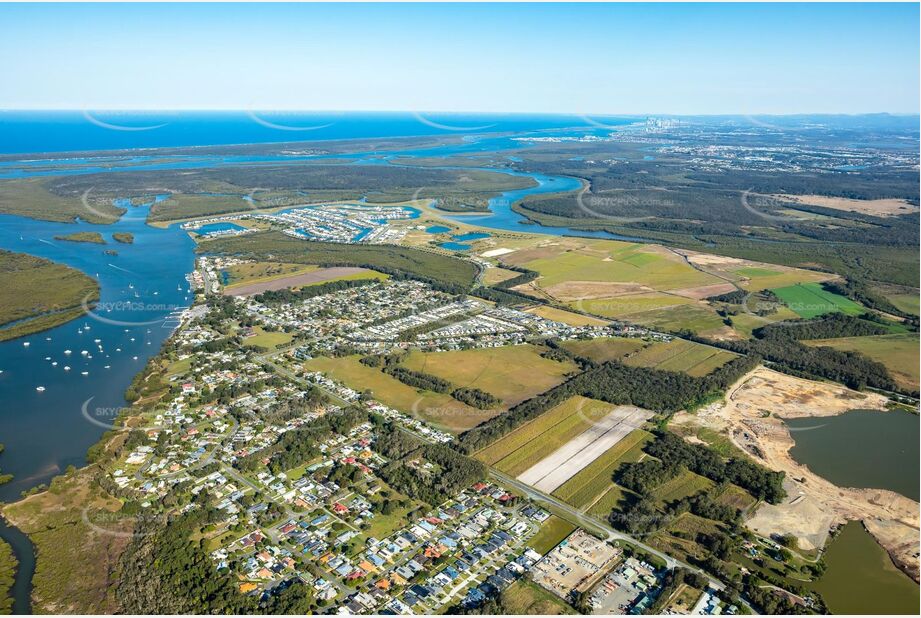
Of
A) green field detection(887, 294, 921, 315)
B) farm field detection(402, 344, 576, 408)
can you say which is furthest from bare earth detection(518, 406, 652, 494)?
green field detection(887, 294, 921, 315)

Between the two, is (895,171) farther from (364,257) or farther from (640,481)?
(640,481)

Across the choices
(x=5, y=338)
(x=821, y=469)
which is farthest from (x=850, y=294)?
(x=5, y=338)

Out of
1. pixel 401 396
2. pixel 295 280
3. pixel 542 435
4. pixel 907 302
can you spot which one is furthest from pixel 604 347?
pixel 907 302

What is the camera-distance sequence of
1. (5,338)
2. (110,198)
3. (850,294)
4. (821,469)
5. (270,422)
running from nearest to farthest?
(821,469)
(270,422)
(5,338)
(850,294)
(110,198)

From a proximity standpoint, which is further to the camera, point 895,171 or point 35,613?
point 895,171

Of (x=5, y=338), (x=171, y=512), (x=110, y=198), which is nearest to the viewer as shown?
(x=171, y=512)

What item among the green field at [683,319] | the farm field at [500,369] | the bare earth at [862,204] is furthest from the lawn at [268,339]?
the bare earth at [862,204]
